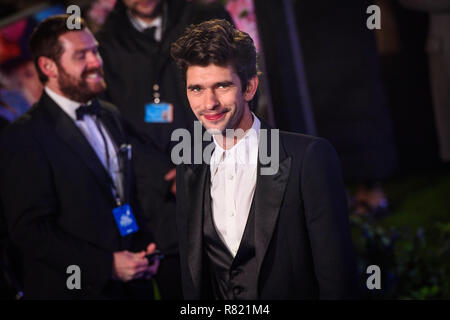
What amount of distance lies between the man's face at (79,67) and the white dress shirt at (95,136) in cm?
4

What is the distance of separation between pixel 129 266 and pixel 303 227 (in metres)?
0.90

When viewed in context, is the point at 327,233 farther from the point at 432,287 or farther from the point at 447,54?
the point at 447,54

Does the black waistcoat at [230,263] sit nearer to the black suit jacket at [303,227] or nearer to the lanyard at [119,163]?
the black suit jacket at [303,227]

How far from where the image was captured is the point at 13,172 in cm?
215

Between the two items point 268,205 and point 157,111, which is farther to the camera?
point 157,111

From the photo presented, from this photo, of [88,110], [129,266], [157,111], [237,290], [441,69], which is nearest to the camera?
[237,290]

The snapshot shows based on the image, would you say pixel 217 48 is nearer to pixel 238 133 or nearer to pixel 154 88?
pixel 238 133

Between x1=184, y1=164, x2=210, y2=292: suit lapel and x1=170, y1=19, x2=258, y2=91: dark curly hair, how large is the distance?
358mm

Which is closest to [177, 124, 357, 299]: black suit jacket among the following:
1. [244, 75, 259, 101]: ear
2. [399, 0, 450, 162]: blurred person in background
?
[244, 75, 259, 101]: ear

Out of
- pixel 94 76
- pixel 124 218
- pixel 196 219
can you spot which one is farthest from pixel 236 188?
pixel 94 76

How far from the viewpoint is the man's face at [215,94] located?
63.3 inches

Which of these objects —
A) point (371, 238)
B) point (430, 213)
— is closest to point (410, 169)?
point (430, 213)

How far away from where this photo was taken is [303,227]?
1629 millimetres

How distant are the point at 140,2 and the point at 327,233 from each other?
1509mm
